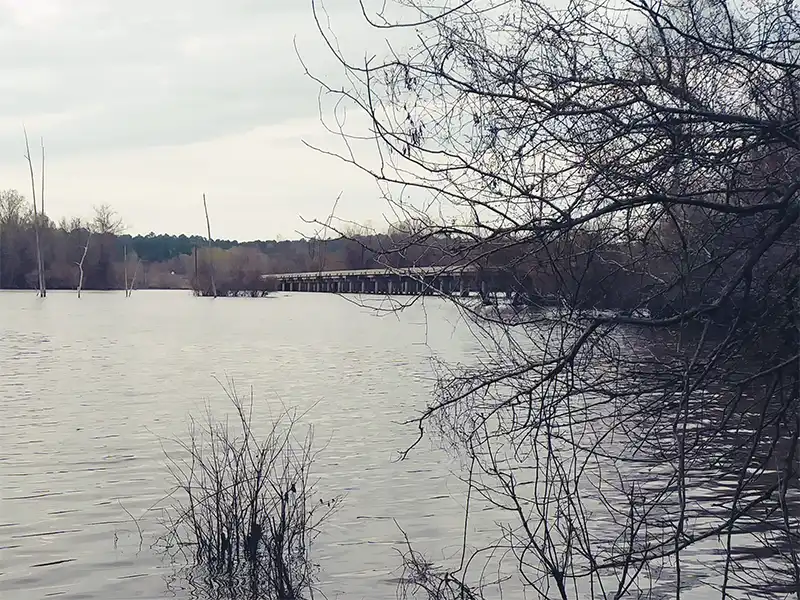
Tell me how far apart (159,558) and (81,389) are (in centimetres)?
1221

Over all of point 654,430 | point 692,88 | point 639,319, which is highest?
point 692,88

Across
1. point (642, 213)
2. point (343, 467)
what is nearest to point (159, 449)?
point (343, 467)

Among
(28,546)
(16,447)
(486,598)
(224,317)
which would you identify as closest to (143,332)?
(224,317)

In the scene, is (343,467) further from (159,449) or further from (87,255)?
(87,255)

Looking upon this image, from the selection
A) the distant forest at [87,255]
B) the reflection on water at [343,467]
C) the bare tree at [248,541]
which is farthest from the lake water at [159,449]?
the distant forest at [87,255]

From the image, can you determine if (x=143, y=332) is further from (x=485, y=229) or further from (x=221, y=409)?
(x=485, y=229)

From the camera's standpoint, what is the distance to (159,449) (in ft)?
44.7

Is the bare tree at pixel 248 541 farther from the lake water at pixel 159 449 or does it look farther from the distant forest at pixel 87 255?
the distant forest at pixel 87 255

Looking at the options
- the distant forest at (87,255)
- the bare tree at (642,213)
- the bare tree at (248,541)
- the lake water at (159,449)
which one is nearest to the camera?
the bare tree at (642,213)

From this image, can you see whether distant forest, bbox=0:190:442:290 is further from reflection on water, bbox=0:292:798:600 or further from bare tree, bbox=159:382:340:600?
bare tree, bbox=159:382:340:600

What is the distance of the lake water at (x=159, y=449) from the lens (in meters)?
8.50

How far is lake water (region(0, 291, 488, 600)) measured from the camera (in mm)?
8500

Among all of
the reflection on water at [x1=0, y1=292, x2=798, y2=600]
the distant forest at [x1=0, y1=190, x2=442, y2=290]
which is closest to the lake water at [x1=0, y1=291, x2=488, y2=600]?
the reflection on water at [x1=0, y1=292, x2=798, y2=600]

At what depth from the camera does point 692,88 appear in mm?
4836
